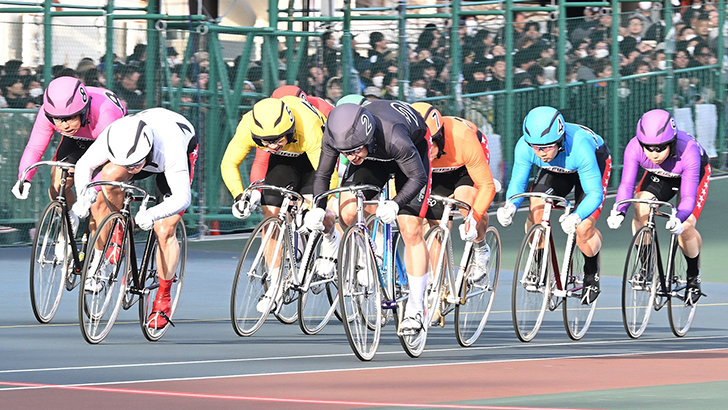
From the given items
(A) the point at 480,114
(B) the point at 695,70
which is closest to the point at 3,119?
(A) the point at 480,114

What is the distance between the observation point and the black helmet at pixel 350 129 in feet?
25.2

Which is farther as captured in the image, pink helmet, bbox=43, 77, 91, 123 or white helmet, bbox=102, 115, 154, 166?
pink helmet, bbox=43, 77, 91, 123

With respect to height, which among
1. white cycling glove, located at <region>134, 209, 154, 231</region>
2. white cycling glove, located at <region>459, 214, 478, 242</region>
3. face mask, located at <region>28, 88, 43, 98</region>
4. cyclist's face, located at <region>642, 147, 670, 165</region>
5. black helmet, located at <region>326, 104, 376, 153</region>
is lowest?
white cycling glove, located at <region>459, 214, 478, 242</region>

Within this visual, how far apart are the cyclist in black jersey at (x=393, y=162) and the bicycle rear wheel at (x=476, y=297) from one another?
0.92 metres

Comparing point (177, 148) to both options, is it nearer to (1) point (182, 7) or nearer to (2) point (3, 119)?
(2) point (3, 119)

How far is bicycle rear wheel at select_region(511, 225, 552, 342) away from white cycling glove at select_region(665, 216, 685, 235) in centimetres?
94

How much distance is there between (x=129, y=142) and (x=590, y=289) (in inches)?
138

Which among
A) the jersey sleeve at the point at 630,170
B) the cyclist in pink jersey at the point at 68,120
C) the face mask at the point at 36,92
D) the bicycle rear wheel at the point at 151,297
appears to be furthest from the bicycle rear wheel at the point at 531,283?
the face mask at the point at 36,92

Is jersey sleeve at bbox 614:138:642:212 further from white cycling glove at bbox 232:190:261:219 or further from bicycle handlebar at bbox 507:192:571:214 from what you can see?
white cycling glove at bbox 232:190:261:219

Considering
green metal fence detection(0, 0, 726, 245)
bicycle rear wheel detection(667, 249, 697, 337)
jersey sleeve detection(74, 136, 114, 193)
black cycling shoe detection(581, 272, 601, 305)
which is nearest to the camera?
jersey sleeve detection(74, 136, 114, 193)

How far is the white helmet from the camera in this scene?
8.16 metres

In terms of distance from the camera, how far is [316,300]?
376 inches

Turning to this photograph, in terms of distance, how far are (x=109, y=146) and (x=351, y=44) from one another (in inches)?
330

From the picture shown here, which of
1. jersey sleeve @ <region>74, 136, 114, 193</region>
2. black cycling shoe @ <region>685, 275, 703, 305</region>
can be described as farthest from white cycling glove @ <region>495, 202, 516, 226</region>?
jersey sleeve @ <region>74, 136, 114, 193</region>
